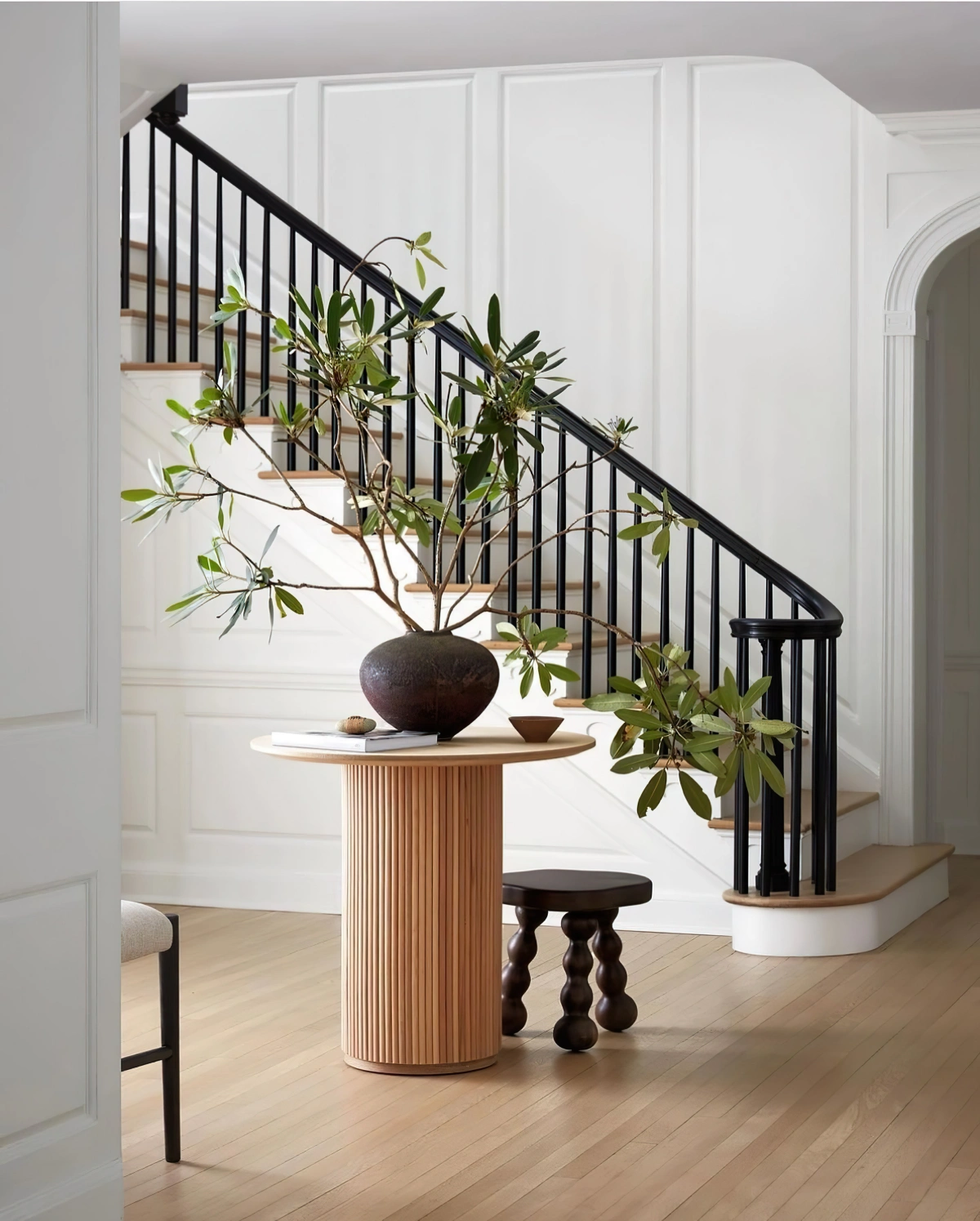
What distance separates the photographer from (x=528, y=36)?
5.19m

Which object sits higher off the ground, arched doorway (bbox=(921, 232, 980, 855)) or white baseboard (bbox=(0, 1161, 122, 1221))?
arched doorway (bbox=(921, 232, 980, 855))

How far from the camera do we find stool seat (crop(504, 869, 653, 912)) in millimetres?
4180

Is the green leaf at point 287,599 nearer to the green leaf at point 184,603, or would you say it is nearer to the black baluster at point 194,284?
the green leaf at point 184,603

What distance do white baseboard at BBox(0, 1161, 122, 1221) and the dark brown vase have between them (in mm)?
1350

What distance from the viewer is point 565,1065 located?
4043 mm

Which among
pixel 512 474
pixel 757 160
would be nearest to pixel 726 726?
pixel 512 474

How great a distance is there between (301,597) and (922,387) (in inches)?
106

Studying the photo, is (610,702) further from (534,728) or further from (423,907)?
(423,907)

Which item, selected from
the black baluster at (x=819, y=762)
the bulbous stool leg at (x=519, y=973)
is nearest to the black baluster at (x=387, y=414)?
the bulbous stool leg at (x=519, y=973)

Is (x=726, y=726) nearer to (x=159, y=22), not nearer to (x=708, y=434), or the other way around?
(x=159, y=22)

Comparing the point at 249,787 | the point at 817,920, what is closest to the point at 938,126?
the point at 817,920

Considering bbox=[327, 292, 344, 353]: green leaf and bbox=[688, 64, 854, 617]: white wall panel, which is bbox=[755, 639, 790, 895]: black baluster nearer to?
bbox=[688, 64, 854, 617]: white wall panel

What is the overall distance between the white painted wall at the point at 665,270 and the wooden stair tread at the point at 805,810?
0.20 meters

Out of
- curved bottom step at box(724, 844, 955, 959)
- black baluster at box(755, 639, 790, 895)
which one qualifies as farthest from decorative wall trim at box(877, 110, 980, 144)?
curved bottom step at box(724, 844, 955, 959)
